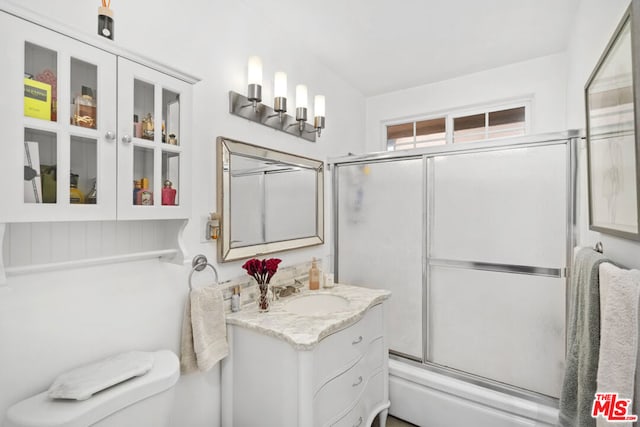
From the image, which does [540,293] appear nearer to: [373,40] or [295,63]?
[373,40]

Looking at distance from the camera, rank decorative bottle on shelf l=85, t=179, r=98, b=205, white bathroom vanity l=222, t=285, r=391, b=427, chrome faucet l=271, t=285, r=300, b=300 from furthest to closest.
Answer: chrome faucet l=271, t=285, r=300, b=300
white bathroom vanity l=222, t=285, r=391, b=427
decorative bottle on shelf l=85, t=179, r=98, b=205

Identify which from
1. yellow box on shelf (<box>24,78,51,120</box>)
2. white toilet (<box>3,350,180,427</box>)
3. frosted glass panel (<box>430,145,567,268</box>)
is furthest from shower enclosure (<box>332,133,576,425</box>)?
yellow box on shelf (<box>24,78,51,120</box>)

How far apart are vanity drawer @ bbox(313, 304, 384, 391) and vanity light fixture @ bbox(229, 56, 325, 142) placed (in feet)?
4.08

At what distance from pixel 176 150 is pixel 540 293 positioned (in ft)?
6.89

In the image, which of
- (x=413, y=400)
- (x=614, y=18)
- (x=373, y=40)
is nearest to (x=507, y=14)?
(x=373, y=40)

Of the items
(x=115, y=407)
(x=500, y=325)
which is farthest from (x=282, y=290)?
(x=500, y=325)

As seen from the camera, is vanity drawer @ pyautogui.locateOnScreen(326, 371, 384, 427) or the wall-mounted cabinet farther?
vanity drawer @ pyautogui.locateOnScreen(326, 371, 384, 427)

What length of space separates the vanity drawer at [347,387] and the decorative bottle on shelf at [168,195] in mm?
1006

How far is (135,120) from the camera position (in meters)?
1.15

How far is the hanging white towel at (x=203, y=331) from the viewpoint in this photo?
1413 mm

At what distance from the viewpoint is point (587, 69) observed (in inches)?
59.8

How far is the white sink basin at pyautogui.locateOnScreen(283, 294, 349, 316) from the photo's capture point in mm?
1886

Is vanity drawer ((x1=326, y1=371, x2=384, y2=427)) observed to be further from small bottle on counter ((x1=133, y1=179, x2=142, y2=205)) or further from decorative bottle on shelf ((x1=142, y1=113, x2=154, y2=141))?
decorative bottle on shelf ((x1=142, y1=113, x2=154, y2=141))

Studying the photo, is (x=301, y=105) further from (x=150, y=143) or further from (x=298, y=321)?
(x=298, y=321)
